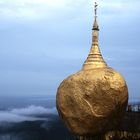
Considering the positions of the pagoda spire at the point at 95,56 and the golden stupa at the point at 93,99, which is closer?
the golden stupa at the point at 93,99

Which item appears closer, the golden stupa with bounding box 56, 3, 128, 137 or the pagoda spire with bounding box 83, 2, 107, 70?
the golden stupa with bounding box 56, 3, 128, 137

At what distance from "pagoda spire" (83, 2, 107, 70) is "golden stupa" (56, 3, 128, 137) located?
0.03 metres

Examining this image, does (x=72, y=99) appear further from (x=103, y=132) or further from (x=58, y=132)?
(x=58, y=132)

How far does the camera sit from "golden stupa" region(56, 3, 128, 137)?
555 inches

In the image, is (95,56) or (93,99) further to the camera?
(95,56)

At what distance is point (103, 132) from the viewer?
14516 mm

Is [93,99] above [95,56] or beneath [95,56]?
beneath

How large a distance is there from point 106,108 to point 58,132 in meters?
20.5

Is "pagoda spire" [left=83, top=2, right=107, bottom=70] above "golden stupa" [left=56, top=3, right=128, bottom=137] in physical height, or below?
above

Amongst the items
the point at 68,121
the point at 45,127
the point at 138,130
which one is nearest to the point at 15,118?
the point at 45,127

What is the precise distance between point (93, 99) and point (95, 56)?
5.47 ft

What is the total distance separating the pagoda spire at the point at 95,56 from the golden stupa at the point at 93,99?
3 cm

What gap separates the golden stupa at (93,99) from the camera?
555 inches

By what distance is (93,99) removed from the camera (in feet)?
46.2
